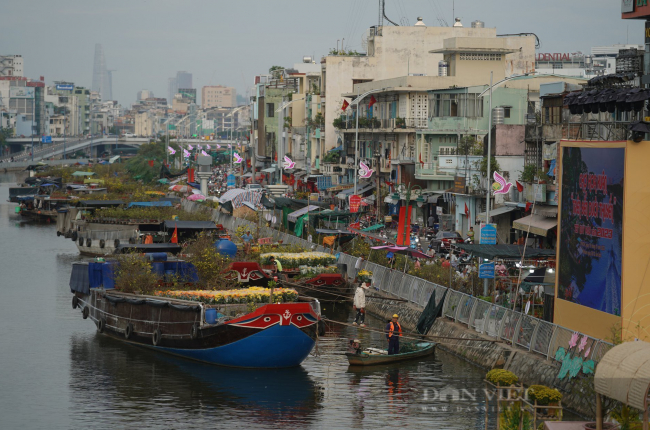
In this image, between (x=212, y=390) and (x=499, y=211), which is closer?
(x=212, y=390)

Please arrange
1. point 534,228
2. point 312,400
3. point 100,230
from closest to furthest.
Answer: point 312,400
point 534,228
point 100,230

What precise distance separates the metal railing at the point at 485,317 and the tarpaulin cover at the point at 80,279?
1386 cm

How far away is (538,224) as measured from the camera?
47.7 metres

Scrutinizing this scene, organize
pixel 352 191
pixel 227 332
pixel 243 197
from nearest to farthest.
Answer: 1. pixel 227 332
2. pixel 243 197
3. pixel 352 191

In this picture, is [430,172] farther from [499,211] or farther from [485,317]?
[485,317]

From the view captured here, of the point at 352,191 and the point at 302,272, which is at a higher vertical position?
the point at 352,191

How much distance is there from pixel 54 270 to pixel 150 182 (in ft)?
240

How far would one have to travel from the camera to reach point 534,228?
47625 millimetres

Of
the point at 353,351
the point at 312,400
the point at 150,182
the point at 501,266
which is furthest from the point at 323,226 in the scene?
the point at 150,182

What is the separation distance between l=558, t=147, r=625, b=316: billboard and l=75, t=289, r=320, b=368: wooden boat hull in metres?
9.08

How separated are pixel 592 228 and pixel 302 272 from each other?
23914 millimetres

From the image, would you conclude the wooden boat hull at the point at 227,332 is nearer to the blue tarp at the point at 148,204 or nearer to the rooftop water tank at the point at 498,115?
the rooftop water tank at the point at 498,115

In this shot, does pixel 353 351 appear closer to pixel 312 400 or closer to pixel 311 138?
pixel 312 400

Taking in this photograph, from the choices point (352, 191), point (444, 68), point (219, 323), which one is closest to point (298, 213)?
point (352, 191)
